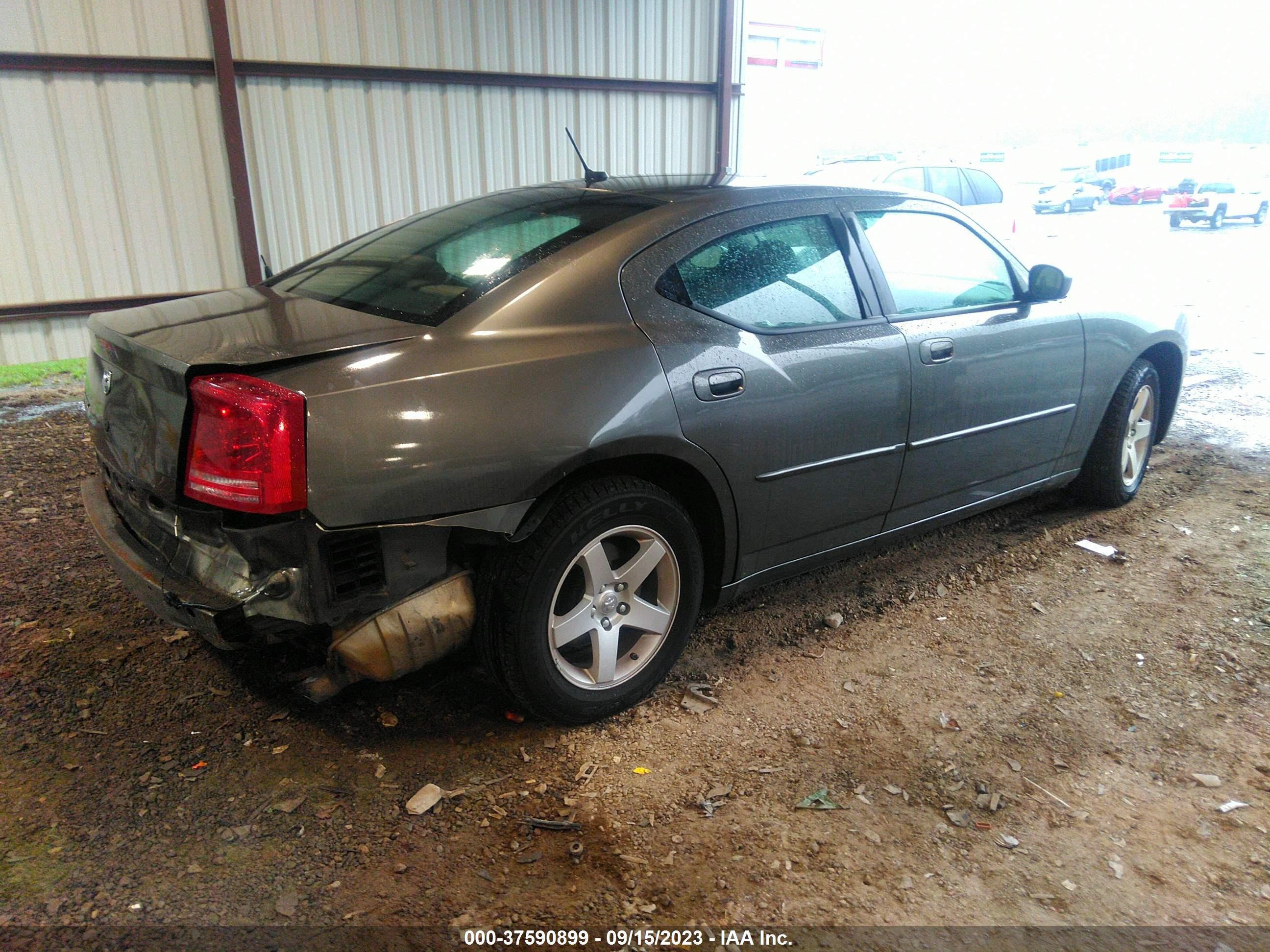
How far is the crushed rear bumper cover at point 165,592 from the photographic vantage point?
6.68 ft

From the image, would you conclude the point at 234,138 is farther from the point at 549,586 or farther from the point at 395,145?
the point at 549,586

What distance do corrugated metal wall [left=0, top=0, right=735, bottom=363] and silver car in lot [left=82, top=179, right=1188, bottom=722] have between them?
312cm

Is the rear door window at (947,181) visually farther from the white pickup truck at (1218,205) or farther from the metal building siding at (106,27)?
the metal building siding at (106,27)

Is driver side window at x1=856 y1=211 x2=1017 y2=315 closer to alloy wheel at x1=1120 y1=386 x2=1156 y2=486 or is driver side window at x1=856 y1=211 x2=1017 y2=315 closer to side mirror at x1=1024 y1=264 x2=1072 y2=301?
side mirror at x1=1024 y1=264 x2=1072 y2=301

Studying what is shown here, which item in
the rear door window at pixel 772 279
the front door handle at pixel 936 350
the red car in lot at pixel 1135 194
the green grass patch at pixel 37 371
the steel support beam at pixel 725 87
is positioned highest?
the steel support beam at pixel 725 87

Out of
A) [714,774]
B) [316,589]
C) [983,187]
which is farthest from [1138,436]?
[983,187]

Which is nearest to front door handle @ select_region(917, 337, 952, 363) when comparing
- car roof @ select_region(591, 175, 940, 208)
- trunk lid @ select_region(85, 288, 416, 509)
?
car roof @ select_region(591, 175, 940, 208)

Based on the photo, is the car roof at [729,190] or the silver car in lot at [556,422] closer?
the silver car in lot at [556,422]

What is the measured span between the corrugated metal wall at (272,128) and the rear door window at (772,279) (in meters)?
3.10

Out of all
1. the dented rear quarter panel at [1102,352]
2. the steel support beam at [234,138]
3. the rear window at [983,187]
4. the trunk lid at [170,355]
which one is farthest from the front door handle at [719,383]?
the rear window at [983,187]

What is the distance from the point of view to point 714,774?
2373 mm

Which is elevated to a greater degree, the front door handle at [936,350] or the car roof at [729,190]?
the car roof at [729,190]

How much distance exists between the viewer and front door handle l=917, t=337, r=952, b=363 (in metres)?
3.03

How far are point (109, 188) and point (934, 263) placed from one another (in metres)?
6.37
